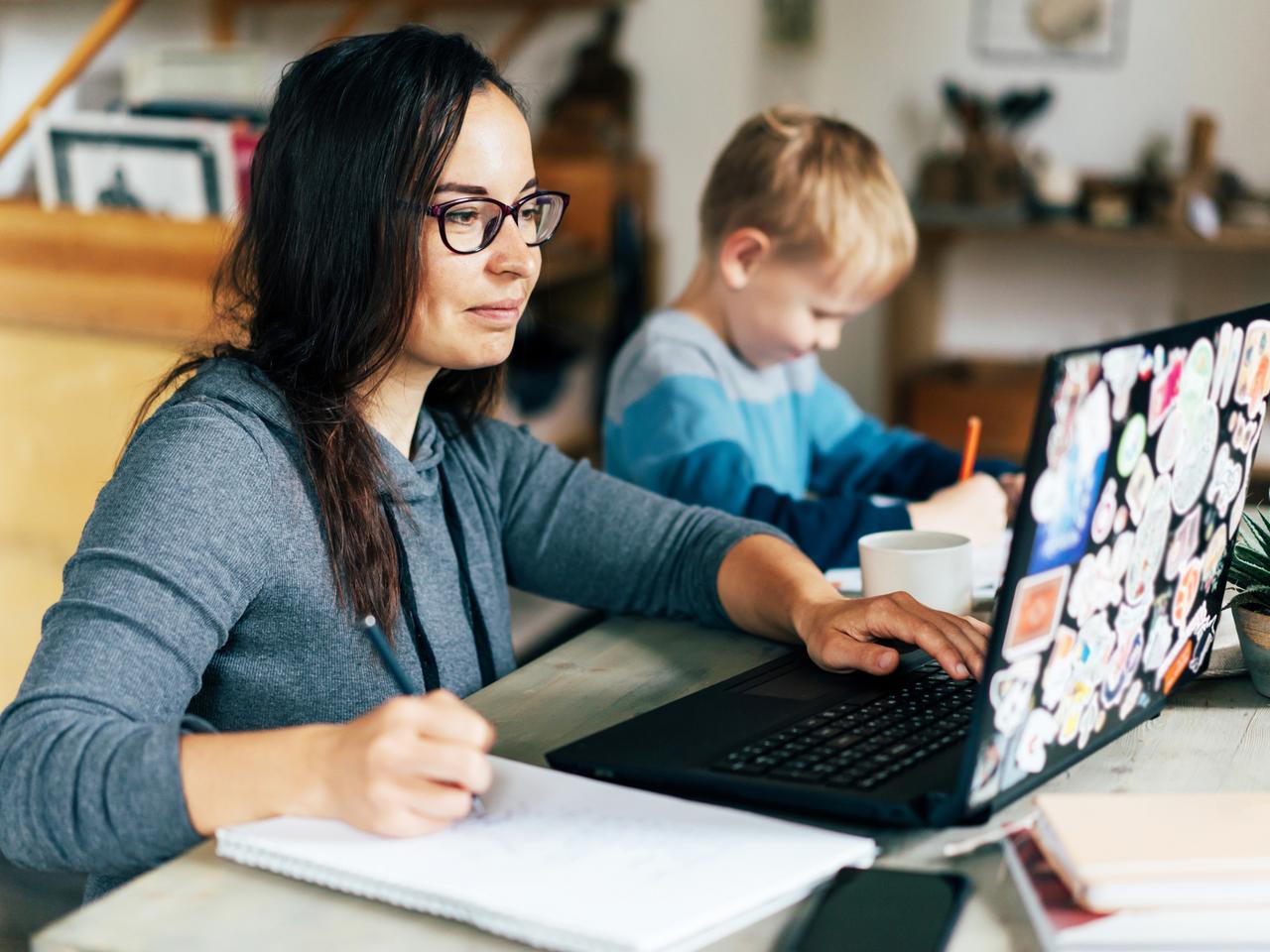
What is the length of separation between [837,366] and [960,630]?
290 centimetres

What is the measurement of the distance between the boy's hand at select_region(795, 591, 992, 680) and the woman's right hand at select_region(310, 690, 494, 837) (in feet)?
1.14

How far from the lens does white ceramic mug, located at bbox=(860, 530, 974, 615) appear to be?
1097 millimetres

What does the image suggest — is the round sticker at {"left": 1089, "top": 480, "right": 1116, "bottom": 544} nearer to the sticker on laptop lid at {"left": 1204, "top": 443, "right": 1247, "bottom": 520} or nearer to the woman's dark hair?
the sticker on laptop lid at {"left": 1204, "top": 443, "right": 1247, "bottom": 520}

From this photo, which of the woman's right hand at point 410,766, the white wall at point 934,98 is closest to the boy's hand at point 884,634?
the woman's right hand at point 410,766

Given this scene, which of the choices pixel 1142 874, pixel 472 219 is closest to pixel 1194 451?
pixel 1142 874

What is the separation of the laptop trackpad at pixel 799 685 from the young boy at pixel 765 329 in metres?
0.41

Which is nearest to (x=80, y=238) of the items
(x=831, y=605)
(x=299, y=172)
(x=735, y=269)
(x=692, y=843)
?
(x=735, y=269)

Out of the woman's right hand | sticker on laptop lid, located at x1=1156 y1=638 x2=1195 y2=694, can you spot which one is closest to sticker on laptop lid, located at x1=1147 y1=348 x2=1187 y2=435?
sticker on laptop lid, located at x1=1156 y1=638 x2=1195 y2=694

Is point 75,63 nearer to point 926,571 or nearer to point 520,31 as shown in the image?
point 520,31

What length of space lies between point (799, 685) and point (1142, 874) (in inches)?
13.2

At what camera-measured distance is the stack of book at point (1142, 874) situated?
633 millimetres

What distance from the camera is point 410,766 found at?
0.71 m

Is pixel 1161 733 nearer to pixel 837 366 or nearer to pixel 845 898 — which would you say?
pixel 845 898

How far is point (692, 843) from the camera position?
717 mm
